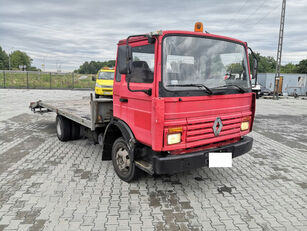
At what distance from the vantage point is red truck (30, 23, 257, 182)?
3105 mm

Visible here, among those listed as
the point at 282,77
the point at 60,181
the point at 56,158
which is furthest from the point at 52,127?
the point at 282,77

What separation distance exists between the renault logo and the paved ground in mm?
984

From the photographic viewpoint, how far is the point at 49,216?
307cm

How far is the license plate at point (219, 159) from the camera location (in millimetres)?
3461

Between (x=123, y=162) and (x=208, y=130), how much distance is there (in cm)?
149

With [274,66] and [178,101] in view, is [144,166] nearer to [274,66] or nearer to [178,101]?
[178,101]

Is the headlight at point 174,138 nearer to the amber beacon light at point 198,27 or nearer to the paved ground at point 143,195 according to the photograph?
the paved ground at point 143,195

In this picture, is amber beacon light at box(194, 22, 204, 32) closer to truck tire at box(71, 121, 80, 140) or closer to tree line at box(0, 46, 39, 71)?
truck tire at box(71, 121, 80, 140)

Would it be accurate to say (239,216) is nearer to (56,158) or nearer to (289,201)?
(289,201)

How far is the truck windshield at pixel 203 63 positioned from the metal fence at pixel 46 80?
27.4 metres

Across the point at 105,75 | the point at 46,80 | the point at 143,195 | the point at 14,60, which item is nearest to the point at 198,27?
the point at 143,195

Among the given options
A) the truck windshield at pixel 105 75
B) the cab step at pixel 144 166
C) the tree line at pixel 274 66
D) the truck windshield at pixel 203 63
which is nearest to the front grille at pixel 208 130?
the truck windshield at pixel 203 63

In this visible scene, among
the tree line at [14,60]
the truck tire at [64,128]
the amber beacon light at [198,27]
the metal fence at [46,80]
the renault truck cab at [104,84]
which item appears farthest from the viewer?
the tree line at [14,60]

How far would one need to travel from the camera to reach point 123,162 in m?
4.03
